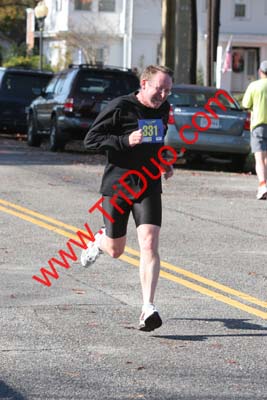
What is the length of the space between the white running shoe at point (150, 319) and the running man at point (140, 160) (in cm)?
1

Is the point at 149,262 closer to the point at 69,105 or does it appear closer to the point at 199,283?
the point at 199,283

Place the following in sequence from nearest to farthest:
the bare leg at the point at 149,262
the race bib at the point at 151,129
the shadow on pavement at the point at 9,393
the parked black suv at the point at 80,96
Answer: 1. the shadow on pavement at the point at 9,393
2. the bare leg at the point at 149,262
3. the race bib at the point at 151,129
4. the parked black suv at the point at 80,96

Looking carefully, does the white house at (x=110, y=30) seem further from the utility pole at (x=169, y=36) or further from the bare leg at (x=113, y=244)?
the bare leg at (x=113, y=244)

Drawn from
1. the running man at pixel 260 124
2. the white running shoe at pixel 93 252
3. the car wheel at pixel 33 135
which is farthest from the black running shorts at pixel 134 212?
the car wheel at pixel 33 135

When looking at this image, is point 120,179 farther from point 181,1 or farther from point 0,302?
point 181,1

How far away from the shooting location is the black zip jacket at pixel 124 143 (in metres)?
8.52

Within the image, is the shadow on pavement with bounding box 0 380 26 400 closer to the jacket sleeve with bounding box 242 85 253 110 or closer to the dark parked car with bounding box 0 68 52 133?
the jacket sleeve with bounding box 242 85 253 110

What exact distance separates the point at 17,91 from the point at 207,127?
11.1 metres

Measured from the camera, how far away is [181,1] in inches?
1232

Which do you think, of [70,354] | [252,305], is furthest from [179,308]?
[70,354]

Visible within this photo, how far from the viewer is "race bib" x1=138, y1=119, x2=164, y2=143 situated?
8453 mm

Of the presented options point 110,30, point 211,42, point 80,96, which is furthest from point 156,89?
point 110,30

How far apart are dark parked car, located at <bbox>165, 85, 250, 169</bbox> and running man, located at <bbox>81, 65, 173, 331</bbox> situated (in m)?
12.9

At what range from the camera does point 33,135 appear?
92.9ft
